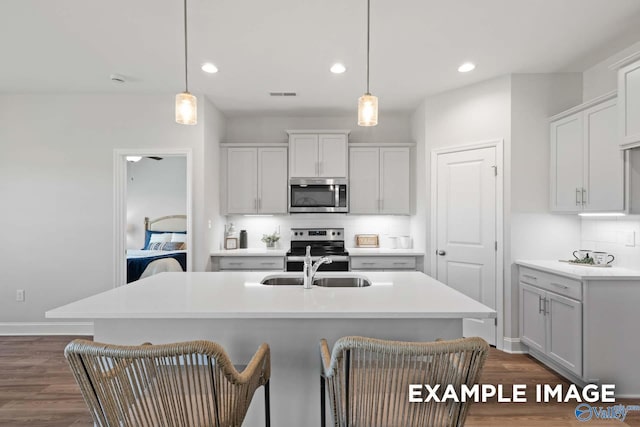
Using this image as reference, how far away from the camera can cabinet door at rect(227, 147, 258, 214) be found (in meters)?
4.32

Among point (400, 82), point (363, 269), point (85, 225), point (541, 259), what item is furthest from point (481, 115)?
point (85, 225)

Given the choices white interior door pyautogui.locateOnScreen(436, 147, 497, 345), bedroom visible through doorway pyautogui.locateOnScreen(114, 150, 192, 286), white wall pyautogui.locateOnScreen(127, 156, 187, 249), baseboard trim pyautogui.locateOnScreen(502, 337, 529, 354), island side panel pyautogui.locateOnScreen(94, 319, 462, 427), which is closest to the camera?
island side panel pyautogui.locateOnScreen(94, 319, 462, 427)

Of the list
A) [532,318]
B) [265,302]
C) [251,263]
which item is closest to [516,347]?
[532,318]

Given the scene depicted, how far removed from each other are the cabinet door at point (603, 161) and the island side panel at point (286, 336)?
187cm

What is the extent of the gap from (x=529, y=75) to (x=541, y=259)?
1.76 m

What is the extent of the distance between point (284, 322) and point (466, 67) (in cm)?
279

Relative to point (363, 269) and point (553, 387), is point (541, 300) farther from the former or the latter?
point (363, 269)

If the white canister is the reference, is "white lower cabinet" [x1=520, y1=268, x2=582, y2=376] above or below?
below

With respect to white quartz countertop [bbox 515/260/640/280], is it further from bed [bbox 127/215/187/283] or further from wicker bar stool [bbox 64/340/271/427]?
bed [bbox 127/215/187/283]

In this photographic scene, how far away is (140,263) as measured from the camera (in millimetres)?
4703

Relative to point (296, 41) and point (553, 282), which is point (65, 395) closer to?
point (296, 41)

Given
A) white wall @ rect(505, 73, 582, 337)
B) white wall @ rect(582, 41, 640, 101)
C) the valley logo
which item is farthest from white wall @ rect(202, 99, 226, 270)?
white wall @ rect(582, 41, 640, 101)

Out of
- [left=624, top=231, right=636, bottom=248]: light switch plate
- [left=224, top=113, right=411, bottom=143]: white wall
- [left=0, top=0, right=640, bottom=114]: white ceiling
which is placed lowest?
[left=624, top=231, right=636, bottom=248]: light switch plate

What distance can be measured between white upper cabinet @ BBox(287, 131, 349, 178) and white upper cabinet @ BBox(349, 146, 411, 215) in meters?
0.17
